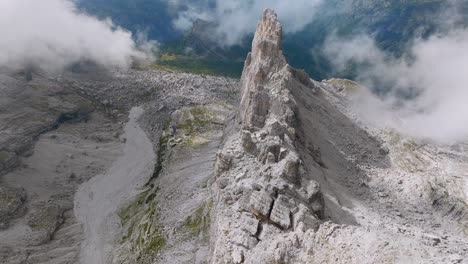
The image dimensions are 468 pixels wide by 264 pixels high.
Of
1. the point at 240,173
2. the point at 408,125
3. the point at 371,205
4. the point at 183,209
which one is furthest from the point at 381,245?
the point at 408,125

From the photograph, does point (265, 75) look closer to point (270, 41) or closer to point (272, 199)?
point (270, 41)

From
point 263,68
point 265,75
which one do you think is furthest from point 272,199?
point 263,68

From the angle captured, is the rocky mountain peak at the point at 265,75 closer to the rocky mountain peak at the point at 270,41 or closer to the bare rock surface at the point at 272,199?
the rocky mountain peak at the point at 270,41

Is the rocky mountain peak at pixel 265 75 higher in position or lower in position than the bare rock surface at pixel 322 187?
higher

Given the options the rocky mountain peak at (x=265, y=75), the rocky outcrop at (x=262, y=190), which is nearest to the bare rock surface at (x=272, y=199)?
the rocky outcrop at (x=262, y=190)

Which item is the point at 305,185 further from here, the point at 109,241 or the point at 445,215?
the point at 109,241

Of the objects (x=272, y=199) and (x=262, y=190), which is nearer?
(x=272, y=199)

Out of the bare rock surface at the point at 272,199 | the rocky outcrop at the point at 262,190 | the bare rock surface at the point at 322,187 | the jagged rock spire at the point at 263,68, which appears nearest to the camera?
the bare rock surface at the point at 322,187

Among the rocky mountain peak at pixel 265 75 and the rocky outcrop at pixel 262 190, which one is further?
the rocky mountain peak at pixel 265 75
